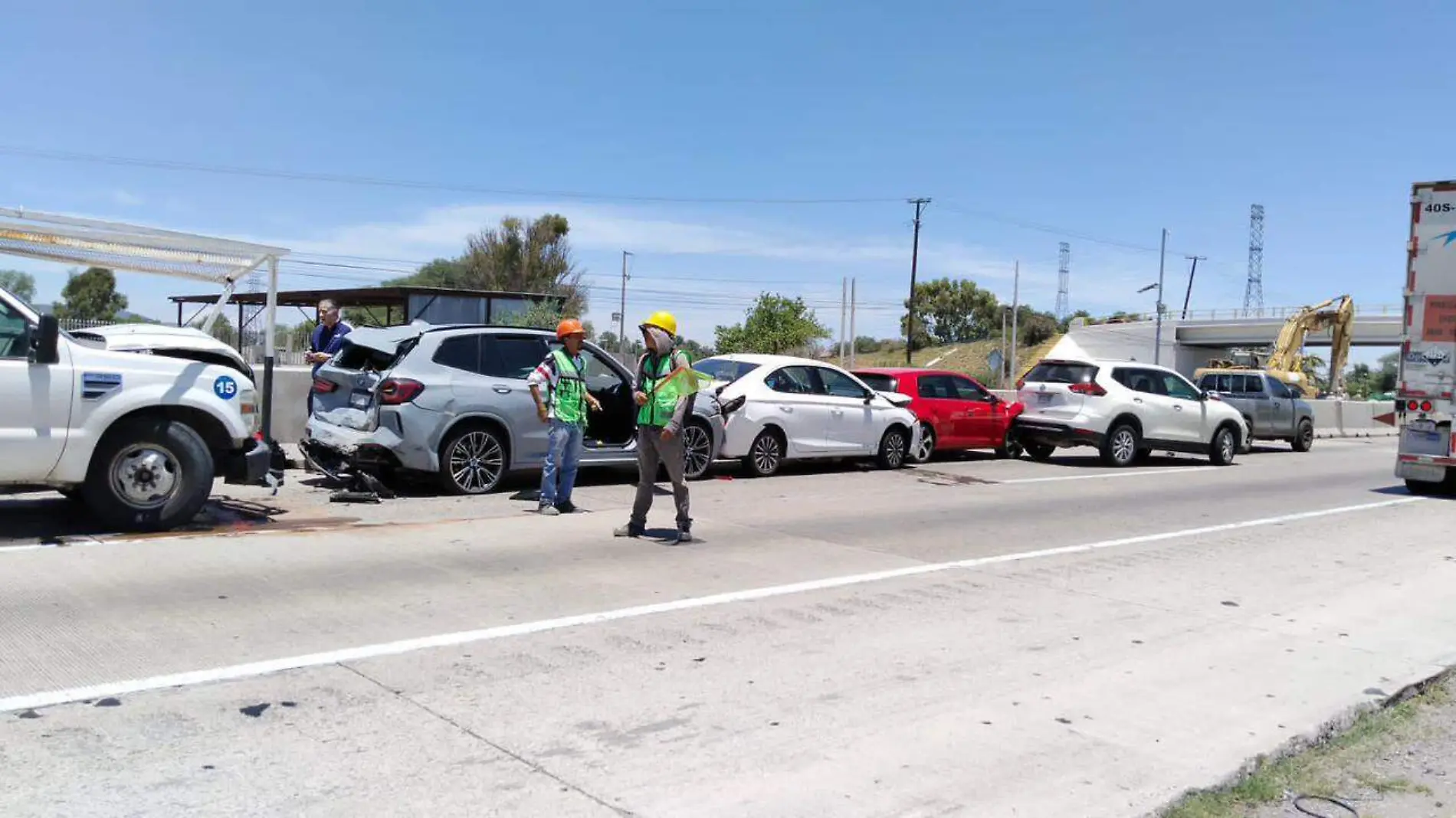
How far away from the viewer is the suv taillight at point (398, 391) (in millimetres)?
10578

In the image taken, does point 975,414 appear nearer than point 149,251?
No

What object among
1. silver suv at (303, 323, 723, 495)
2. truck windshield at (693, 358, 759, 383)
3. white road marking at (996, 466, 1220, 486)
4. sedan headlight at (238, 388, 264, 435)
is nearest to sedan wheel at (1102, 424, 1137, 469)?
white road marking at (996, 466, 1220, 486)

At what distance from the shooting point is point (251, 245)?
34.2ft

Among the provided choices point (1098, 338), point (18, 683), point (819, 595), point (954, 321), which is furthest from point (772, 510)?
point (954, 321)

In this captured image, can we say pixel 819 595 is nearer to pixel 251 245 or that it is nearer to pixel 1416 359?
pixel 251 245

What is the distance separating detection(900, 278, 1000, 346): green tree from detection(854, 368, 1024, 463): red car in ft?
280

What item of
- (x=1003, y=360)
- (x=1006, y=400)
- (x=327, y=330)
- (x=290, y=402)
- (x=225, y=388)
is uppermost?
(x=1003, y=360)

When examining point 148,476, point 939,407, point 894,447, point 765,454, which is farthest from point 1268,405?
point 148,476

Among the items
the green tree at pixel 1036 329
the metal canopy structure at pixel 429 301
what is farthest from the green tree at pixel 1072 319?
the metal canopy structure at pixel 429 301

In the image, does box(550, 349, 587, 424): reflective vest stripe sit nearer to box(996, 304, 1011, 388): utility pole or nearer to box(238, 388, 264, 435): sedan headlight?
box(238, 388, 264, 435): sedan headlight

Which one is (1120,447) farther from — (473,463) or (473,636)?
(473,636)

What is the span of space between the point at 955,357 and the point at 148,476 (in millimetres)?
84061

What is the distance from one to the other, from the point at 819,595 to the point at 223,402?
492 centimetres

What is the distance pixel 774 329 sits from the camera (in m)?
52.7
